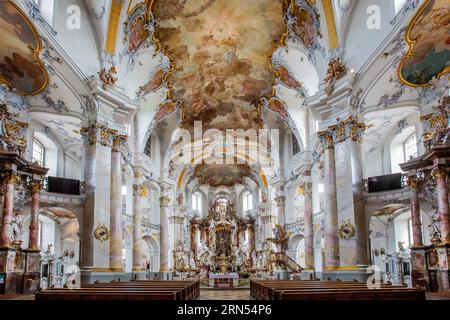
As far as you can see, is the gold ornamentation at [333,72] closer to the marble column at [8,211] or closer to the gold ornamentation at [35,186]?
the gold ornamentation at [35,186]

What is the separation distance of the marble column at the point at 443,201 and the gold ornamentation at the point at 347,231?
10.0 feet

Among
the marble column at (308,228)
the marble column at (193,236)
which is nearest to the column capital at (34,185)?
the marble column at (308,228)

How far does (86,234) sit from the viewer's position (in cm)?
1791

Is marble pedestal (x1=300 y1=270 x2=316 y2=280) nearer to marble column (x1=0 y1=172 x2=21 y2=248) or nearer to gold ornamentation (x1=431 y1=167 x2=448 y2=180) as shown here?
gold ornamentation (x1=431 y1=167 x2=448 y2=180)

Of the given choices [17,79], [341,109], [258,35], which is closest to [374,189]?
[341,109]

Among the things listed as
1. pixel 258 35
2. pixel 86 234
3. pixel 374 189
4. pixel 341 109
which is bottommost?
pixel 86 234

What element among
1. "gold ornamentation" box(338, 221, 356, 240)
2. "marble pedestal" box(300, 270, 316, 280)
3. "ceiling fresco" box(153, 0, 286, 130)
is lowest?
"marble pedestal" box(300, 270, 316, 280)

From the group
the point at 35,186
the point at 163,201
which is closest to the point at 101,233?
the point at 35,186

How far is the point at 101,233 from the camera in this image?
17.9m

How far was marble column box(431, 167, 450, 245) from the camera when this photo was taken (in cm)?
1547

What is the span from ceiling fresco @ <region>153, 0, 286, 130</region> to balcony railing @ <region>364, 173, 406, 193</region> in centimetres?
802

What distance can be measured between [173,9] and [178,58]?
3.81 meters

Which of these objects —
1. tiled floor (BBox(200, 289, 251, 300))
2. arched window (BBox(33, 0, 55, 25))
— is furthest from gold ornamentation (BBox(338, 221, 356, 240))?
arched window (BBox(33, 0, 55, 25))
